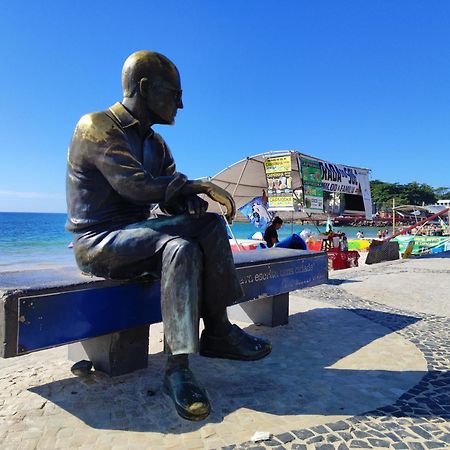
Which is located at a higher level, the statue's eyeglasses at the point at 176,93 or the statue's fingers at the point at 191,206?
the statue's eyeglasses at the point at 176,93

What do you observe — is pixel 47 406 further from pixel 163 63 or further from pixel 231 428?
pixel 163 63

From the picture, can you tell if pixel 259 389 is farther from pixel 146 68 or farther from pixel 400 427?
pixel 146 68

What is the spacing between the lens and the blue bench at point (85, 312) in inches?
72.9

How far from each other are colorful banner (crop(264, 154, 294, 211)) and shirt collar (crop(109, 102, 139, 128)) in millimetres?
7627

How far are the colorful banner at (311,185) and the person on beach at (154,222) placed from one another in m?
7.58

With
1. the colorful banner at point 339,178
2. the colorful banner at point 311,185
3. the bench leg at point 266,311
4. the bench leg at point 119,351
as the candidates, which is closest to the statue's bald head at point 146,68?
the bench leg at point 119,351

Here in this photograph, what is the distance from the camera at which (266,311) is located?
3.86m

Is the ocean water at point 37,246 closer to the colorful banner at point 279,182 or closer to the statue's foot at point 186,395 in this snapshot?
the colorful banner at point 279,182

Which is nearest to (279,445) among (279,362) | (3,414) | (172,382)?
(172,382)

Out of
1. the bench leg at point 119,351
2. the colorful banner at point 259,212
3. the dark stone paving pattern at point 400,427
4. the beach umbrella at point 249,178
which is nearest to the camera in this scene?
the dark stone paving pattern at point 400,427

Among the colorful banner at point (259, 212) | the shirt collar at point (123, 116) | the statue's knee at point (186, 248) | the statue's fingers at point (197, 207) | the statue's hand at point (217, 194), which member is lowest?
the statue's knee at point (186, 248)

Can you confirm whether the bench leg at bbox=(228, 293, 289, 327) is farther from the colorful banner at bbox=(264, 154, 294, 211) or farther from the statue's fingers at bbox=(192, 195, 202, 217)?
the colorful banner at bbox=(264, 154, 294, 211)

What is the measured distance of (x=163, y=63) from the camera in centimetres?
235

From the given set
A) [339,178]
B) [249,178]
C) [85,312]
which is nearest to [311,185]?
[339,178]
